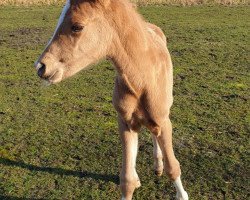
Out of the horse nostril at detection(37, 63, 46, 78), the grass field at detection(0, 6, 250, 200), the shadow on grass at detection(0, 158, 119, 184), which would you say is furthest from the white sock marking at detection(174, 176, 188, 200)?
the horse nostril at detection(37, 63, 46, 78)

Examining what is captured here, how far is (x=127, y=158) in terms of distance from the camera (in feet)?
12.6

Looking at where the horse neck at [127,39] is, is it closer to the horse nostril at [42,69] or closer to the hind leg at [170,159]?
the horse nostril at [42,69]

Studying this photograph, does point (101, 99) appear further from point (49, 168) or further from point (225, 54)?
point (225, 54)

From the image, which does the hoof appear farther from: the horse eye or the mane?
the horse eye

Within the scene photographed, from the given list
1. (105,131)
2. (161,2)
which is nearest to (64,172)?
(105,131)

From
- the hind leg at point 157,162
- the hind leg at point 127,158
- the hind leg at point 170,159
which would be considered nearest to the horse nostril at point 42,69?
the hind leg at point 127,158

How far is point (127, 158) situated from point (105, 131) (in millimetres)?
1704

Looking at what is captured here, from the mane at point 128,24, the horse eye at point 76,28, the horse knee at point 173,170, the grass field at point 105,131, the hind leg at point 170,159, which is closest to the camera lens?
the horse eye at point 76,28

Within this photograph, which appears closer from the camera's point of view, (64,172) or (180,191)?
(180,191)

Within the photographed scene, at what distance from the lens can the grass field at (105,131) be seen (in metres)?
4.38

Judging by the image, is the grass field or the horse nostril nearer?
the horse nostril

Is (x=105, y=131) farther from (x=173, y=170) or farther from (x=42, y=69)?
(x=42, y=69)

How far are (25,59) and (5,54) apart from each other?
69 centimetres

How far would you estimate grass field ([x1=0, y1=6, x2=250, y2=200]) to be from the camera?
4.38 meters
